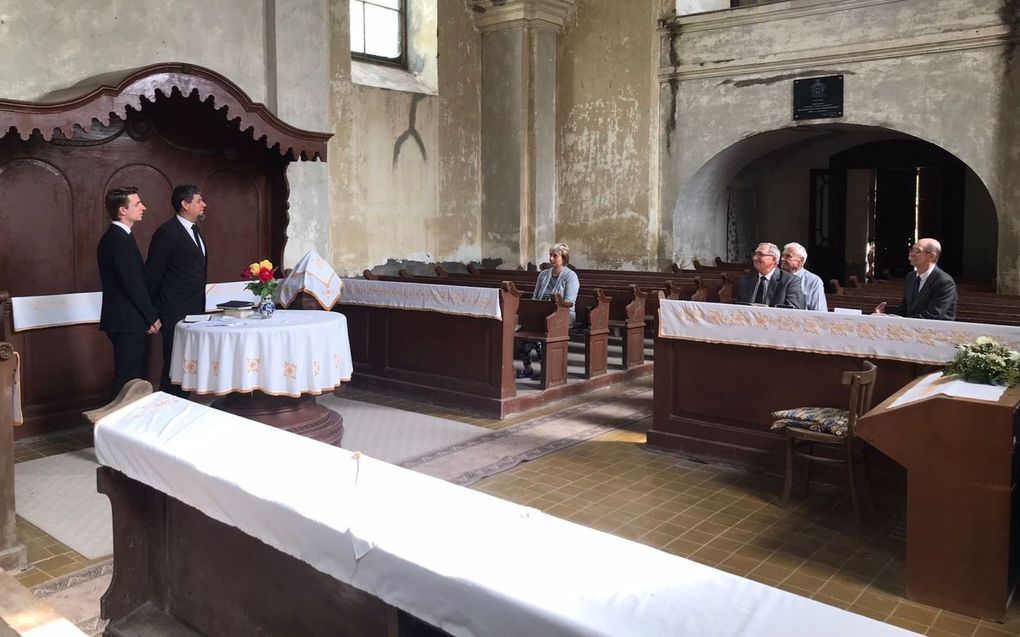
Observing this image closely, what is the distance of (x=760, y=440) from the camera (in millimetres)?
5555

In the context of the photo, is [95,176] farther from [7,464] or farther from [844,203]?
[844,203]

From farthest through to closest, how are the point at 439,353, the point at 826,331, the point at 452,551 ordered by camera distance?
the point at 439,353 → the point at 826,331 → the point at 452,551

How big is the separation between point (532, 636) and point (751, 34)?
36.1 feet

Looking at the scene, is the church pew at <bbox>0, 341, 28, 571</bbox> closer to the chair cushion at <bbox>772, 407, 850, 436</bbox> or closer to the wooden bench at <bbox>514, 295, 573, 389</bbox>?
the chair cushion at <bbox>772, 407, 850, 436</bbox>

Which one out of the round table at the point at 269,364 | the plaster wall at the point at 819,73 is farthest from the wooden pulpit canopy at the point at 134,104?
the plaster wall at the point at 819,73

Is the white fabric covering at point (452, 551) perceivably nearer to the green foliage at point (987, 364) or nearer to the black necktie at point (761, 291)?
the green foliage at point (987, 364)

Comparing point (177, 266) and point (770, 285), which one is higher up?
point (177, 266)

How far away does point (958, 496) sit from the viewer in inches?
142

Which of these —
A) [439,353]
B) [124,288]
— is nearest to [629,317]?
→ [439,353]

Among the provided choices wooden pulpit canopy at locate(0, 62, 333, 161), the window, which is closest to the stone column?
the window

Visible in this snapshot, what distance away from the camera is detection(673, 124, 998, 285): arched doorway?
13.1 m

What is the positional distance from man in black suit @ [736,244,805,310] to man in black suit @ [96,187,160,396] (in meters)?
4.31

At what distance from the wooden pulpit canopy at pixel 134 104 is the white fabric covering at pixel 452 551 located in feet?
14.5

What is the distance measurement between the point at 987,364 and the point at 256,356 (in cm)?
417
